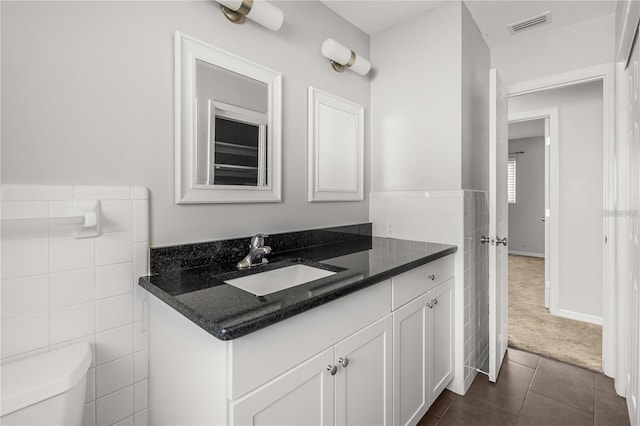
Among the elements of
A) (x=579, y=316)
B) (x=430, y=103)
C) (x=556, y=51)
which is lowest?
(x=579, y=316)

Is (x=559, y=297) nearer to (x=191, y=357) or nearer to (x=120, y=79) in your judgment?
(x=191, y=357)

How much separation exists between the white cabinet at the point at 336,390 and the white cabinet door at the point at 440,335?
16.9 inches

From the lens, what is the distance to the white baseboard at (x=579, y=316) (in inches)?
118

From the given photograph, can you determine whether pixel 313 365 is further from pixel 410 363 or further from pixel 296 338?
pixel 410 363

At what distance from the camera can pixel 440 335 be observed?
5.89ft

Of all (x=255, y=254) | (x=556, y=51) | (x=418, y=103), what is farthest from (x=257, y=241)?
(x=556, y=51)

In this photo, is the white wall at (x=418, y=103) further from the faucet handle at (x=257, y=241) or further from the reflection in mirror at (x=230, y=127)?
the faucet handle at (x=257, y=241)

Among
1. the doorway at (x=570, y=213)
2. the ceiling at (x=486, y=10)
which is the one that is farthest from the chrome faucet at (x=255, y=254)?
the doorway at (x=570, y=213)

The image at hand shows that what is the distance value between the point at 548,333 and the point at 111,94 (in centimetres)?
357

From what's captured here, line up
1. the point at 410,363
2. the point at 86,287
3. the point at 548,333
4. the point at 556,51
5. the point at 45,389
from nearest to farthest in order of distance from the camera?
1. the point at 45,389
2. the point at 86,287
3. the point at 410,363
4. the point at 556,51
5. the point at 548,333

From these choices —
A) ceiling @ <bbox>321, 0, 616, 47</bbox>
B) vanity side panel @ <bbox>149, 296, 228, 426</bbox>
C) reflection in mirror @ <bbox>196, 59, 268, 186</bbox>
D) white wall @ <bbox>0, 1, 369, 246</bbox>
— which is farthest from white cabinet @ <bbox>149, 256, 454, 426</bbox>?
ceiling @ <bbox>321, 0, 616, 47</bbox>

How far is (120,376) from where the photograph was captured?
1.17m

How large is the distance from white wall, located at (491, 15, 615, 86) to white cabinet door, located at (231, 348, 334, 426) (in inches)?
104

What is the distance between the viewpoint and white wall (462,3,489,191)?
79.2 inches
